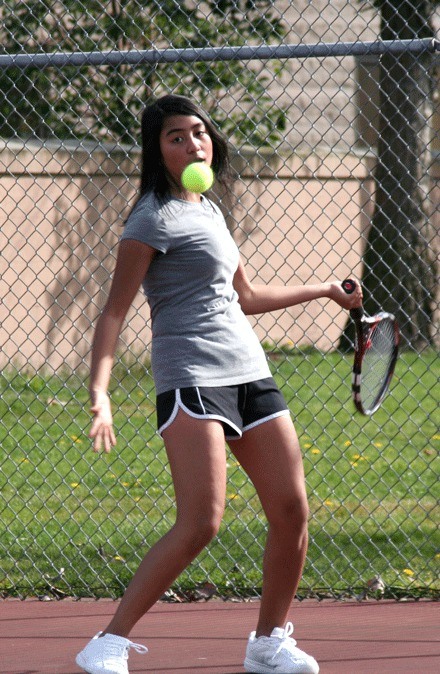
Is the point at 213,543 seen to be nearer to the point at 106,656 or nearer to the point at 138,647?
the point at 138,647

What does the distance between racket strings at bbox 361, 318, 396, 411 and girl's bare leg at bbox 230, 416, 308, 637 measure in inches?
20.1

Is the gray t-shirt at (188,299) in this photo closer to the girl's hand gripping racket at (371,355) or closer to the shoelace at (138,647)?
the girl's hand gripping racket at (371,355)

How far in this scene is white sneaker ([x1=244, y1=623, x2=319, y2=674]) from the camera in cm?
367

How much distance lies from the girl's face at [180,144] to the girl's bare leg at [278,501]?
0.83 metres

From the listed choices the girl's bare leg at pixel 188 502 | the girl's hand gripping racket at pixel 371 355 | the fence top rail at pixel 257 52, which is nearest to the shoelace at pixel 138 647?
the girl's bare leg at pixel 188 502

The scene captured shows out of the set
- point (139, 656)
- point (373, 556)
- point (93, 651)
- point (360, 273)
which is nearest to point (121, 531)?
point (373, 556)

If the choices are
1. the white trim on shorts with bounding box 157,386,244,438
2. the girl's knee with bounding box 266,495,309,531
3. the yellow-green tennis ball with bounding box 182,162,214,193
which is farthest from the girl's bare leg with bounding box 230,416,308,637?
the yellow-green tennis ball with bounding box 182,162,214,193

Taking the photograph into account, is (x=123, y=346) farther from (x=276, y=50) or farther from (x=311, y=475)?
(x=276, y=50)

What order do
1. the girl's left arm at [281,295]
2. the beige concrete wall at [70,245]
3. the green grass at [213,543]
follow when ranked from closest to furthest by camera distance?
the girl's left arm at [281,295]
the green grass at [213,543]
the beige concrete wall at [70,245]

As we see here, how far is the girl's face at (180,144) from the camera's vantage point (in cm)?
358


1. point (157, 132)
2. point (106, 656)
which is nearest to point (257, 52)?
point (157, 132)

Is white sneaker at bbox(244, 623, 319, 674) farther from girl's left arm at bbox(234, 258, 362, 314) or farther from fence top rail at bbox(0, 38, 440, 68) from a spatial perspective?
fence top rail at bbox(0, 38, 440, 68)

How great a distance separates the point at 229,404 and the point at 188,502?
0.33m

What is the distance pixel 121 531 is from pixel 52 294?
4.08 m
